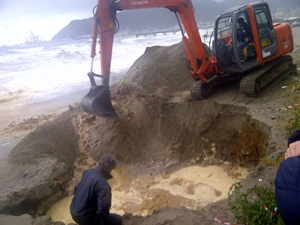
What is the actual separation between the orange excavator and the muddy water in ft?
5.75

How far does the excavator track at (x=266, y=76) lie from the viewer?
20.6 ft

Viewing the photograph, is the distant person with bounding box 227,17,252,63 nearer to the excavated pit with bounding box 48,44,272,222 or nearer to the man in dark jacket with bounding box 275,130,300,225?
the excavated pit with bounding box 48,44,272,222

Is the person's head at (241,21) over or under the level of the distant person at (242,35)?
over

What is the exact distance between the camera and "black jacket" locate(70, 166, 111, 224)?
118 inches

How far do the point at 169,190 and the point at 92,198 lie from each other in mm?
2608

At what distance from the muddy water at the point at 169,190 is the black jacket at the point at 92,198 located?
1.88 metres

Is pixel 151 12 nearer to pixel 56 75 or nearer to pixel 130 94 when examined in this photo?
pixel 56 75

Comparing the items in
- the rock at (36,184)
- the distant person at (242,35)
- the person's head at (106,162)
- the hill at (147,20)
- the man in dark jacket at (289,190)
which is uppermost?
the hill at (147,20)

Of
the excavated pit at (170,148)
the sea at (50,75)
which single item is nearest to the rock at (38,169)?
the excavated pit at (170,148)

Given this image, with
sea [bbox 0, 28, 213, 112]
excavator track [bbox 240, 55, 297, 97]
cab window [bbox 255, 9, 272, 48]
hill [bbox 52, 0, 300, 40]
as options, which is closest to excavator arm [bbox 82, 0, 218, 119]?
cab window [bbox 255, 9, 272, 48]

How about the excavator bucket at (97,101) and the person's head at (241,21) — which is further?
the person's head at (241,21)

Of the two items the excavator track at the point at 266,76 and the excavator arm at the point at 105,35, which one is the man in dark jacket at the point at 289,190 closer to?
the excavator arm at the point at 105,35

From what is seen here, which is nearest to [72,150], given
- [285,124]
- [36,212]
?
[36,212]

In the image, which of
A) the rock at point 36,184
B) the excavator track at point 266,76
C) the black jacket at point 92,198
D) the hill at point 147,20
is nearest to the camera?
the black jacket at point 92,198
